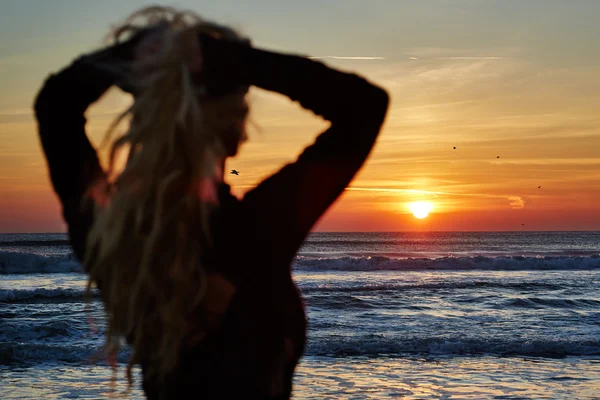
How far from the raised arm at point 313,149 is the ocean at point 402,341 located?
4.31 feet

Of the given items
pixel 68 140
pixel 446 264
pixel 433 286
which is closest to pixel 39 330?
pixel 68 140

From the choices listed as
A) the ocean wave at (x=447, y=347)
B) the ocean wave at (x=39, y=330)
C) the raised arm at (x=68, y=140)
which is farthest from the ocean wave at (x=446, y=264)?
the raised arm at (x=68, y=140)

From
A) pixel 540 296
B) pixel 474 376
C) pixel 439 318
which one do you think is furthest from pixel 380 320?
pixel 540 296

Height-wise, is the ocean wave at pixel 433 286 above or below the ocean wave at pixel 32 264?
above

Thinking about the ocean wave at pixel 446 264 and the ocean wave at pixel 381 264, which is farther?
the ocean wave at pixel 446 264

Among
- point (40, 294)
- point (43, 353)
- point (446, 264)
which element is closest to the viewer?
point (43, 353)

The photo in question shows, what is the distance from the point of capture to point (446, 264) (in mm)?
25359

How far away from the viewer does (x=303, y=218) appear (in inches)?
58.2

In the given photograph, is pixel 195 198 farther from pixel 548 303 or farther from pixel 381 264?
pixel 381 264

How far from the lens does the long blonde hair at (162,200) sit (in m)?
1.29

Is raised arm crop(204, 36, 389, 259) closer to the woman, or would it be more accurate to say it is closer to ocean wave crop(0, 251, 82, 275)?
the woman

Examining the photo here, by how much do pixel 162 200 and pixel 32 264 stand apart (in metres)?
24.5

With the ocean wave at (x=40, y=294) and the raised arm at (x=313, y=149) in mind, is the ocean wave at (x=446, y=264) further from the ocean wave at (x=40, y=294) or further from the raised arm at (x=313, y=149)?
the raised arm at (x=313, y=149)

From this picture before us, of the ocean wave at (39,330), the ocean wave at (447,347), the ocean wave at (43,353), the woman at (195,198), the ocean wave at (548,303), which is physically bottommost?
the ocean wave at (548,303)
